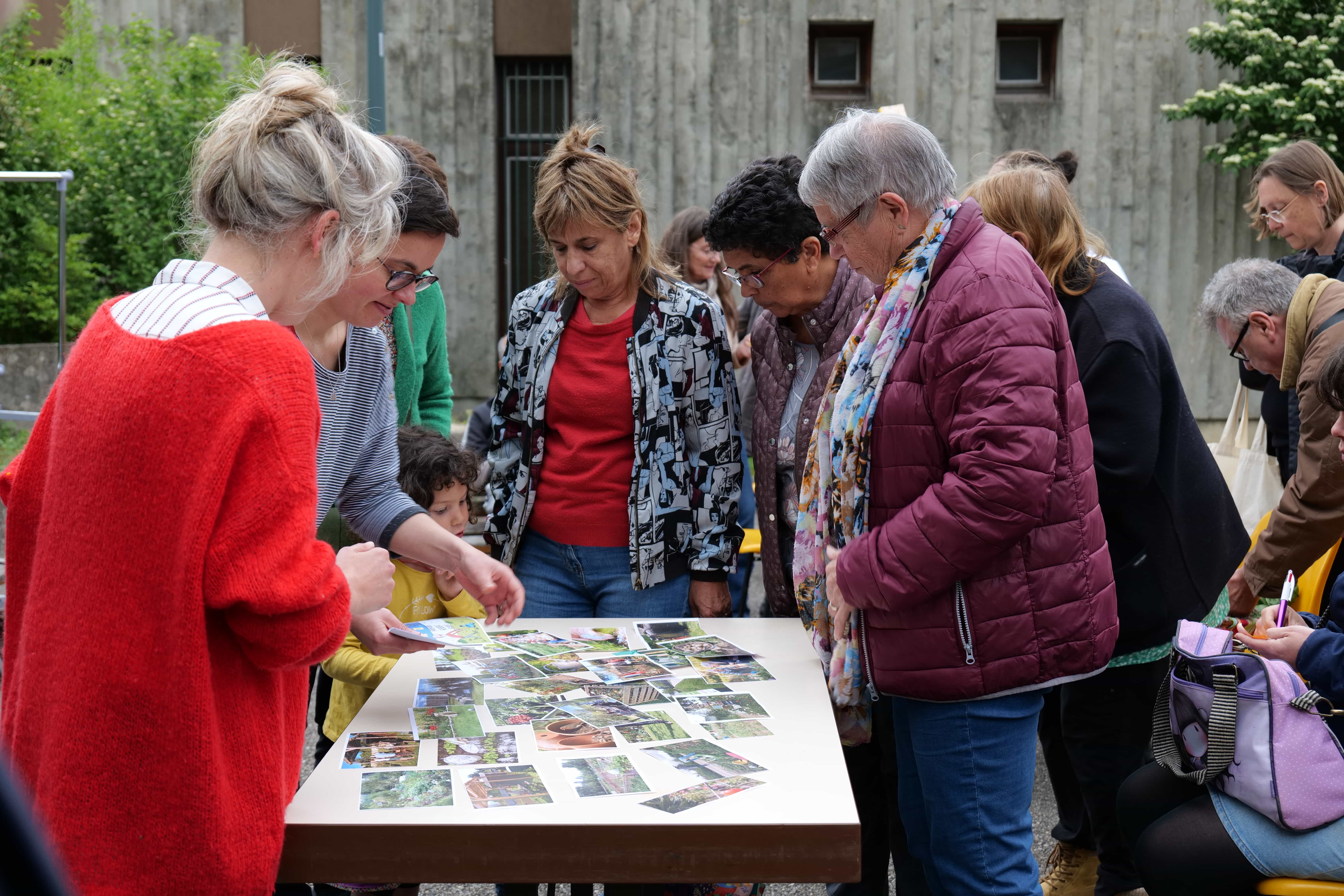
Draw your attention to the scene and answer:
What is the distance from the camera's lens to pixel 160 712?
1299 millimetres

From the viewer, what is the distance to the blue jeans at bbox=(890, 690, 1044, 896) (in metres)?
2.01

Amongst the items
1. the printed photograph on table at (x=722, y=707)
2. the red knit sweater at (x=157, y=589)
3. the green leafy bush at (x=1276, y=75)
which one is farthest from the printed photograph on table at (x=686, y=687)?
the green leafy bush at (x=1276, y=75)

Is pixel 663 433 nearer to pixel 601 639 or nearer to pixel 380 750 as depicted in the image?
pixel 601 639

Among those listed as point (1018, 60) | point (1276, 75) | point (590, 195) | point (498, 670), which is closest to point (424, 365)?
point (590, 195)

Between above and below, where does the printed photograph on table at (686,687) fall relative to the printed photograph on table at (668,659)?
above

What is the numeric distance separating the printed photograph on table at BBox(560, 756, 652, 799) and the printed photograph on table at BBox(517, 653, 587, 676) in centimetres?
46

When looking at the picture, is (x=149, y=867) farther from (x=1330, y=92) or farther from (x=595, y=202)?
(x=1330, y=92)

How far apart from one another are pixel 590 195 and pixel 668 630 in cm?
104

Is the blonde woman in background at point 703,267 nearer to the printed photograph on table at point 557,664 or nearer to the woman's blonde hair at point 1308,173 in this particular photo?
the woman's blonde hair at point 1308,173

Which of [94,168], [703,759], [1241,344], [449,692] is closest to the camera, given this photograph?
[703,759]

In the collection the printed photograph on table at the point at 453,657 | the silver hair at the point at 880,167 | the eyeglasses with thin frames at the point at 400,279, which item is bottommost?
the printed photograph on table at the point at 453,657

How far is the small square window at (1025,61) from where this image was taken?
9.68 m

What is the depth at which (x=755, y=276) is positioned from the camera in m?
2.65

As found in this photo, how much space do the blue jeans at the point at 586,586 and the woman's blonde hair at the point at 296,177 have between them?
130 cm
